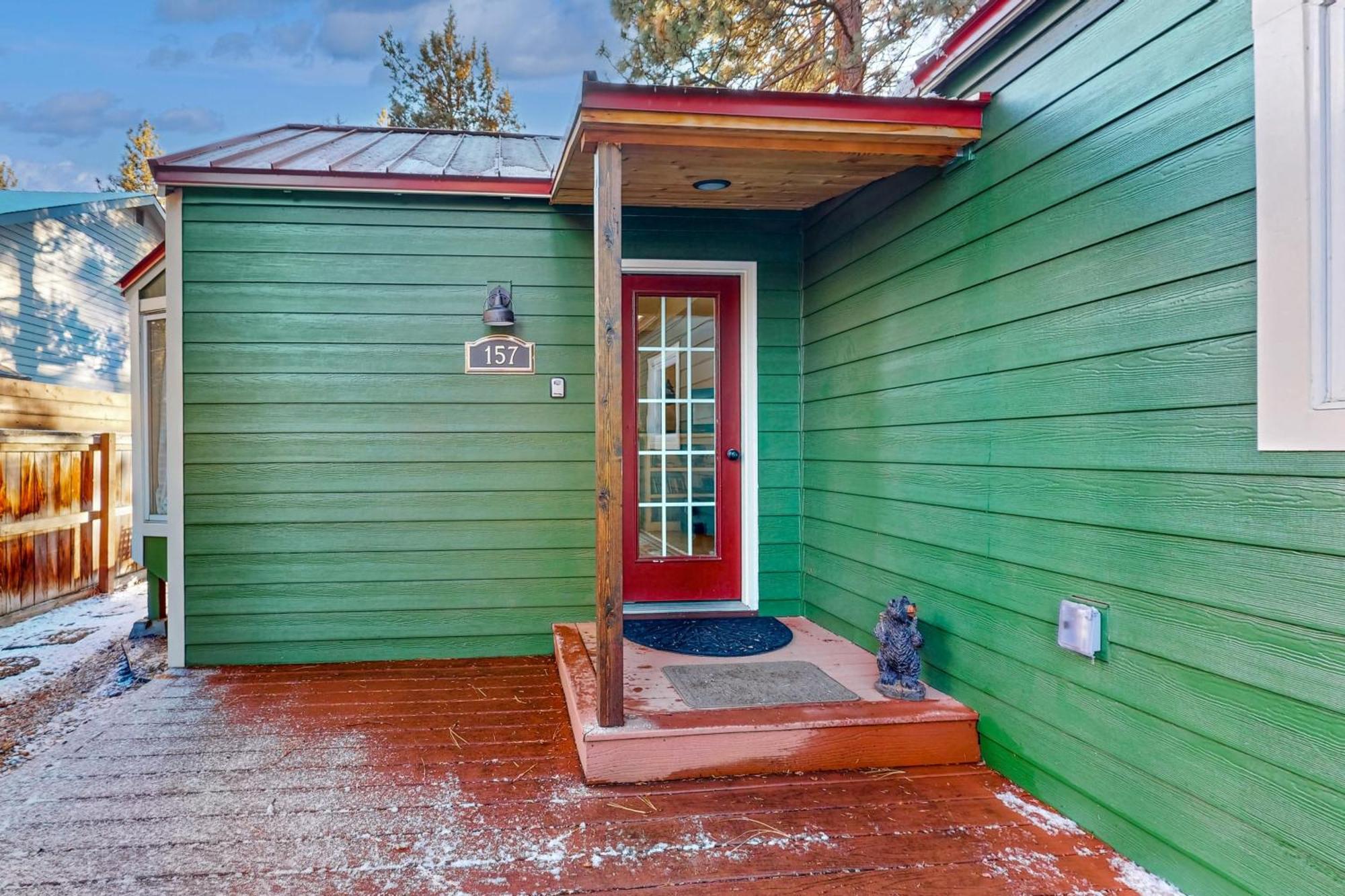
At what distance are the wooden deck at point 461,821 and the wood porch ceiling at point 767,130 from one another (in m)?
2.04

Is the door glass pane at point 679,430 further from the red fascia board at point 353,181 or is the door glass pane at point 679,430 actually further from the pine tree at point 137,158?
the pine tree at point 137,158

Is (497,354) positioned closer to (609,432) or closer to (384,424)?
(384,424)

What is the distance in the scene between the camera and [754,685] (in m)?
2.77

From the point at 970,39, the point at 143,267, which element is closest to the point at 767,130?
the point at 970,39

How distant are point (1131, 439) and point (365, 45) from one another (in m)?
26.4

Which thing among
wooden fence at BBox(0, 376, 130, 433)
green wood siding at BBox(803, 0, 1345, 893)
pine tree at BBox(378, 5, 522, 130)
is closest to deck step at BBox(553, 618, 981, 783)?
green wood siding at BBox(803, 0, 1345, 893)

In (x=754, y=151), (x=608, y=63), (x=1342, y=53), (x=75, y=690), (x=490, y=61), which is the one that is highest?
(x=490, y=61)

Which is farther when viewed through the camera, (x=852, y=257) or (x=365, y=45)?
(x=365, y=45)

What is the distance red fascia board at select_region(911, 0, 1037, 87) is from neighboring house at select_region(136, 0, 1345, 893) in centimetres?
3

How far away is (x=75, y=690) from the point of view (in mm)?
3486

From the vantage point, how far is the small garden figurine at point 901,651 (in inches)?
102

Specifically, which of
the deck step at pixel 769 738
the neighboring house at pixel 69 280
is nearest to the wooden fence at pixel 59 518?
the neighboring house at pixel 69 280

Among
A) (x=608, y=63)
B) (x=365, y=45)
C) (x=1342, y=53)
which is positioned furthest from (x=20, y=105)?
(x=1342, y=53)

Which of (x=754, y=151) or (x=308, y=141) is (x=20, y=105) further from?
(x=754, y=151)
